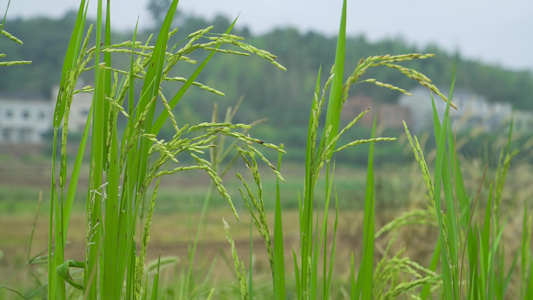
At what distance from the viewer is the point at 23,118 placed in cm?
2023

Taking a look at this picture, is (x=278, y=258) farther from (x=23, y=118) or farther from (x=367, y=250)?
(x=23, y=118)

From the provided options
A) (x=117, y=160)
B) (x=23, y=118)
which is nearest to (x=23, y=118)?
(x=23, y=118)

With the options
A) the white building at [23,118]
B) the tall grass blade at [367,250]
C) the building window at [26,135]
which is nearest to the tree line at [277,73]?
the white building at [23,118]

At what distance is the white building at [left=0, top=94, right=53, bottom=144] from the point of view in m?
19.8

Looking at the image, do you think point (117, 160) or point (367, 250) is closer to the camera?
point (117, 160)

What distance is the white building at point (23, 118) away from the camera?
19.8m

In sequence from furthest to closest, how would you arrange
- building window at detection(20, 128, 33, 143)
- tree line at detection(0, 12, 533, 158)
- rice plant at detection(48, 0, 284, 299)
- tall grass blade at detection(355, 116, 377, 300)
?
building window at detection(20, 128, 33, 143), tree line at detection(0, 12, 533, 158), tall grass blade at detection(355, 116, 377, 300), rice plant at detection(48, 0, 284, 299)

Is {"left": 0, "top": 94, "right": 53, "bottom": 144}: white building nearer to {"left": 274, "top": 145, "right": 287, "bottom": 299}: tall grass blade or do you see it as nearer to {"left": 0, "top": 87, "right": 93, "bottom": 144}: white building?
{"left": 0, "top": 87, "right": 93, "bottom": 144}: white building

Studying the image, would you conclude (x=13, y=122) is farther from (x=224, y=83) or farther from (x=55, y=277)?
(x=55, y=277)

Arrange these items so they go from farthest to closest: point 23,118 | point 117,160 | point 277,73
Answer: point 23,118
point 277,73
point 117,160

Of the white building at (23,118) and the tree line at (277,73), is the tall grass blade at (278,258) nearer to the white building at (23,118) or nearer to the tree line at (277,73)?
the tree line at (277,73)

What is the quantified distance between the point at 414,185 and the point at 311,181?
317 centimetres

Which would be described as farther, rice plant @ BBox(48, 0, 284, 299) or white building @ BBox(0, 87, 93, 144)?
white building @ BBox(0, 87, 93, 144)

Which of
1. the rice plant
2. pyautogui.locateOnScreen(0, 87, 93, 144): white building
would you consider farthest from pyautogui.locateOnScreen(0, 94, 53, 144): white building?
the rice plant
